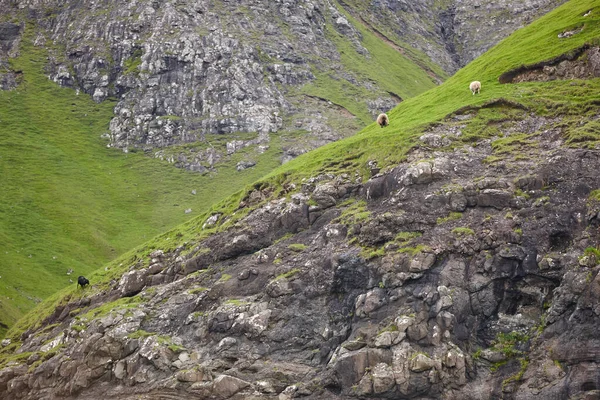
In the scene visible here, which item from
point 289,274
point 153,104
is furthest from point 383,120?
point 153,104

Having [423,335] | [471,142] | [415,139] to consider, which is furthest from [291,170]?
[423,335]

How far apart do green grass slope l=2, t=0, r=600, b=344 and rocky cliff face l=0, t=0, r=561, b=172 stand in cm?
6469

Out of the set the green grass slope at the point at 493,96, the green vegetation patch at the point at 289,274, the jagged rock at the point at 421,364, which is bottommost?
the jagged rock at the point at 421,364

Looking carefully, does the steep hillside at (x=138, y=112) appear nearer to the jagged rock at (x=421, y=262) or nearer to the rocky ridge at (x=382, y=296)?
the rocky ridge at (x=382, y=296)

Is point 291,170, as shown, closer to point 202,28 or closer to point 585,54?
point 585,54

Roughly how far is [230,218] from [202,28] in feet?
340

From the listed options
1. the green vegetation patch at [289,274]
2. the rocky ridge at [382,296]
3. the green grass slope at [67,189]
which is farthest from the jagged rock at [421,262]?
the green grass slope at [67,189]

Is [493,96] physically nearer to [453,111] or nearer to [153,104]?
[453,111]

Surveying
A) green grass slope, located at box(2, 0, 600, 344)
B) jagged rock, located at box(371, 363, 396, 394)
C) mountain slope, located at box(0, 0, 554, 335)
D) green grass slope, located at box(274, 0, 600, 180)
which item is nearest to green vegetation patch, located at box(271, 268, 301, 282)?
green grass slope, located at box(2, 0, 600, 344)

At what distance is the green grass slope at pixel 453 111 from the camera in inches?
2079

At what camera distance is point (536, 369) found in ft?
118

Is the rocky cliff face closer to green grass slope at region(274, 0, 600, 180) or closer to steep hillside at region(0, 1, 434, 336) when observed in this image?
steep hillside at region(0, 1, 434, 336)

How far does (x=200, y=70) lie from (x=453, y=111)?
95.9 meters

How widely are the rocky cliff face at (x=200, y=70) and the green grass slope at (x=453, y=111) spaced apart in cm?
6469
